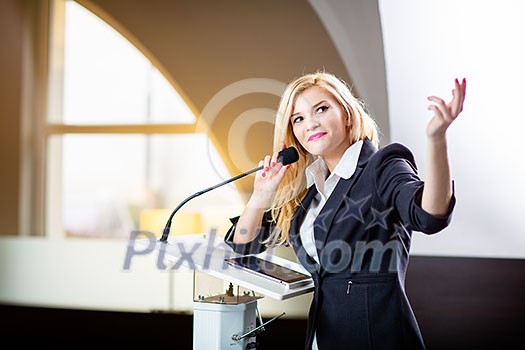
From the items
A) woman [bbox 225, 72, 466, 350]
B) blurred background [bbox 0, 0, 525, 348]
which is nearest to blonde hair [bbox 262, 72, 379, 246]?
woman [bbox 225, 72, 466, 350]

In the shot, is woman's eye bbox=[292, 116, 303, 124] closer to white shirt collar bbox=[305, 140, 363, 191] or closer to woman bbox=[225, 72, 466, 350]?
woman bbox=[225, 72, 466, 350]

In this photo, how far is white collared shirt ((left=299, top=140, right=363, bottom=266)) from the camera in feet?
5.50

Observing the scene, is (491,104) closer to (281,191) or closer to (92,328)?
(281,191)

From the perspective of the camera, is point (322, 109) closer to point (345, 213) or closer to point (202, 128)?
point (345, 213)

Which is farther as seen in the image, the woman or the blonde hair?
the blonde hair

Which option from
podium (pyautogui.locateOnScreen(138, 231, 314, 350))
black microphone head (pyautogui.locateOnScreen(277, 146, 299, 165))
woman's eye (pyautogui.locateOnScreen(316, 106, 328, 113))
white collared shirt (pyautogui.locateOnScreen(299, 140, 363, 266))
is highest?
woman's eye (pyautogui.locateOnScreen(316, 106, 328, 113))

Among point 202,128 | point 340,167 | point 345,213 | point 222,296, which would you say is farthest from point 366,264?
point 202,128

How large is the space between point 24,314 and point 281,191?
11.8 ft

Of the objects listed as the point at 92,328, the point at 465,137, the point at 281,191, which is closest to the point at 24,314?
the point at 92,328

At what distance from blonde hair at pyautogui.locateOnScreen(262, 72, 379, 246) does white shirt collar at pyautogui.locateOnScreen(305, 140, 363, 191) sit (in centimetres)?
4

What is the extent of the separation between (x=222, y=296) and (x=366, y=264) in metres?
0.37

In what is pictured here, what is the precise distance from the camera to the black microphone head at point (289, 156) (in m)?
1.71

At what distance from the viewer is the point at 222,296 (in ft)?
5.62

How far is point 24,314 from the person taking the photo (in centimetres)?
481
